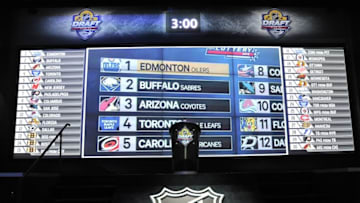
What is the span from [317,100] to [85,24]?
482 cm

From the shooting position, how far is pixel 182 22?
677cm

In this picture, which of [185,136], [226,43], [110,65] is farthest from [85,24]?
[185,136]

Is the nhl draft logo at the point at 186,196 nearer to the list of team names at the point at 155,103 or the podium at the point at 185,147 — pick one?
the podium at the point at 185,147

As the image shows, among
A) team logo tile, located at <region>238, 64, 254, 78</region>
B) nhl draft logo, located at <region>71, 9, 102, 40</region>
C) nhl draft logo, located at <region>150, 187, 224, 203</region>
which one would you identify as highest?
nhl draft logo, located at <region>71, 9, 102, 40</region>

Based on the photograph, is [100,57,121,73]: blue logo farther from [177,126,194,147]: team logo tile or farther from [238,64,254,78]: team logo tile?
[238,64,254,78]: team logo tile

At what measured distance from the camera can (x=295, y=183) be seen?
515cm

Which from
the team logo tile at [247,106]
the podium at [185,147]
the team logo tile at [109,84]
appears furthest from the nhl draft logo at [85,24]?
the team logo tile at [247,106]

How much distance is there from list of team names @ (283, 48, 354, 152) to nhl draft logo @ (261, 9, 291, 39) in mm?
441

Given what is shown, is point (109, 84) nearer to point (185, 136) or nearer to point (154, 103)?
point (154, 103)

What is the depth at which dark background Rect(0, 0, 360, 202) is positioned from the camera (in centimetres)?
537

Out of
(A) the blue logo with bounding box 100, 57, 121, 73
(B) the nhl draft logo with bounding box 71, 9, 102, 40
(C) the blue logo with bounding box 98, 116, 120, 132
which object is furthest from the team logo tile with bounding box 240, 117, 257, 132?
(B) the nhl draft logo with bounding box 71, 9, 102, 40

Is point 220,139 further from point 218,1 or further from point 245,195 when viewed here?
point 218,1

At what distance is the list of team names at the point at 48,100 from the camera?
20.6ft

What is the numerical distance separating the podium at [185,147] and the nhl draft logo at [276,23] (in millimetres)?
2961
